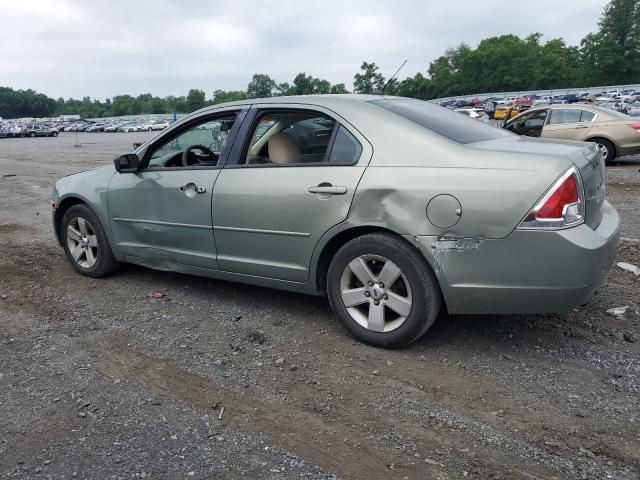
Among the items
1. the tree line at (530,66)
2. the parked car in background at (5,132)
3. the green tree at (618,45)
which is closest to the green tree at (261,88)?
the tree line at (530,66)

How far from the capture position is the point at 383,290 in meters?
3.66

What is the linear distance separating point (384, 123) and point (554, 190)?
3.81 ft

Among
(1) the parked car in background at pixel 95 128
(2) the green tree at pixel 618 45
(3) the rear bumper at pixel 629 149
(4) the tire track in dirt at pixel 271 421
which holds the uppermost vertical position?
(2) the green tree at pixel 618 45

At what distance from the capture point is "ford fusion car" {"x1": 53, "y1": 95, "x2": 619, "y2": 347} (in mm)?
3244

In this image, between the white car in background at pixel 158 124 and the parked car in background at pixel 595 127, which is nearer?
the parked car in background at pixel 595 127

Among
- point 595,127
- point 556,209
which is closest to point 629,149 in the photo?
point 595,127

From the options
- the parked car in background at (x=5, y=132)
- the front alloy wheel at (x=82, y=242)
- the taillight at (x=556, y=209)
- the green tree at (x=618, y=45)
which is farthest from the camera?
the green tree at (x=618, y=45)

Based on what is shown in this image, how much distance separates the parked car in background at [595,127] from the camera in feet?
41.1

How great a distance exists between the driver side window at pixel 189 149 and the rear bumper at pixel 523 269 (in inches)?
84.1

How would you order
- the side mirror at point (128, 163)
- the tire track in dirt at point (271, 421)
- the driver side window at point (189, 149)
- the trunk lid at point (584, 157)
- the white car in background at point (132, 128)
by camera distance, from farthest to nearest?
the white car in background at point (132, 128) → the side mirror at point (128, 163) → the driver side window at point (189, 149) → the trunk lid at point (584, 157) → the tire track in dirt at point (271, 421)

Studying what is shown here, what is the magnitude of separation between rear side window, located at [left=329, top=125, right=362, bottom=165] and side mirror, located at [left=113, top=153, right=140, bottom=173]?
1932mm

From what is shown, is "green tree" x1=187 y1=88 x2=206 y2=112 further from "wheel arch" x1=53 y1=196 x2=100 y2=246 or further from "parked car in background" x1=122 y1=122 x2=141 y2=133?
"wheel arch" x1=53 y1=196 x2=100 y2=246

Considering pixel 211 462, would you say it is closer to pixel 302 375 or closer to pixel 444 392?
pixel 302 375

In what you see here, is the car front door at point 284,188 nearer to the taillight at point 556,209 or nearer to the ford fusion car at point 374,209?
the ford fusion car at point 374,209
